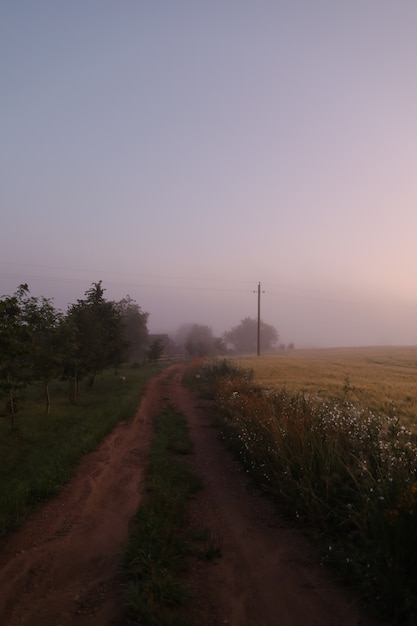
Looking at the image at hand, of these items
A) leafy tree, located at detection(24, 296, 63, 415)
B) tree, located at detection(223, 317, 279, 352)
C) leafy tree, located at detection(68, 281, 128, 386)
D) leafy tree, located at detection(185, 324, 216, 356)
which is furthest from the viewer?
tree, located at detection(223, 317, 279, 352)

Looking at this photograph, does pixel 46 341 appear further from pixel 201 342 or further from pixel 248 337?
pixel 248 337

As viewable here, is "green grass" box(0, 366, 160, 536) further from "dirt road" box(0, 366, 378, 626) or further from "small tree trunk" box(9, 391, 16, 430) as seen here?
"dirt road" box(0, 366, 378, 626)

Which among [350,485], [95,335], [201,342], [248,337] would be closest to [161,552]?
[350,485]

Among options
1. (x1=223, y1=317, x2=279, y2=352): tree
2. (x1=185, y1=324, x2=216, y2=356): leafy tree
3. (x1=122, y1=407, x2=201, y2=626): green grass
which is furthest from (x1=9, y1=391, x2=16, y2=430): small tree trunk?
(x1=223, y1=317, x2=279, y2=352): tree

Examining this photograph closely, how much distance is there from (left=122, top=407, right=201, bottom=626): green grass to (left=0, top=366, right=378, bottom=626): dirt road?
174 millimetres

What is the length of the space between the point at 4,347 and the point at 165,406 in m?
6.79

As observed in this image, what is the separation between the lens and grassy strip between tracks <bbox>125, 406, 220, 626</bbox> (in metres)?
3.92

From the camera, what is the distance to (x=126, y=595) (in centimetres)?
411

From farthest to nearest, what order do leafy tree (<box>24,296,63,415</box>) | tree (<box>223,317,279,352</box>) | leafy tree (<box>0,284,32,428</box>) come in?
1. tree (<box>223,317,279,352</box>)
2. leafy tree (<box>24,296,63,415</box>)
3. leafy tree (<box>0,284,32,428</box>)

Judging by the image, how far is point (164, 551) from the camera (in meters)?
4.91

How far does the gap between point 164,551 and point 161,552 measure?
9 centimetres

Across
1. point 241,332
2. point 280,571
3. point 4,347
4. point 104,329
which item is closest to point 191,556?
point 280,571

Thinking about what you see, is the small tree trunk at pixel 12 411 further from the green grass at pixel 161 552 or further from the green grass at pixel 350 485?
the green grass at pixel 350 485

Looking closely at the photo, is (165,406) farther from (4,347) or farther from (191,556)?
(191,556)
